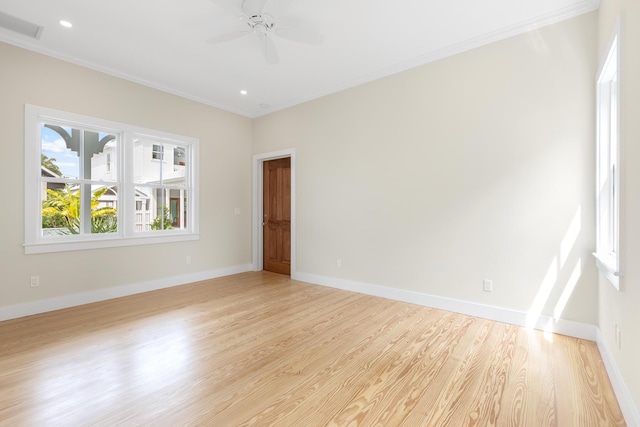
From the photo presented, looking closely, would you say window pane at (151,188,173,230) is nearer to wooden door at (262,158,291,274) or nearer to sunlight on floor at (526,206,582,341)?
wooden door at (262,158,291,274)

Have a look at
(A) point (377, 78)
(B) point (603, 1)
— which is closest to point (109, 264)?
(A) point (377, 78)

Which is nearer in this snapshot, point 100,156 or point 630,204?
point 630,204

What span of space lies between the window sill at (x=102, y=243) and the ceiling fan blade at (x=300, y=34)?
131 inches

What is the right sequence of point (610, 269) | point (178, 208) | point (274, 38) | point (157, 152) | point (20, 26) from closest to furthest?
1. point (610, 269)
2. point (20, 26)
3. point (274, 38)
4. point (157, 152)
5. point (178, 208)

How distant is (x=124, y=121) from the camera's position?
13.1 feet

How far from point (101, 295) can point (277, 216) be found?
2838 mm

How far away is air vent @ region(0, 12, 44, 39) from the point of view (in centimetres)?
276

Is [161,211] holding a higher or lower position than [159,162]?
lower

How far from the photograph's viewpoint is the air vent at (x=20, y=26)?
2762 millimetres

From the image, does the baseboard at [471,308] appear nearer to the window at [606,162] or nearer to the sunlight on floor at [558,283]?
the sunlight on floor at [558,283]

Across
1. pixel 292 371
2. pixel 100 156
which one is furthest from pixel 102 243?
pixel 292 371

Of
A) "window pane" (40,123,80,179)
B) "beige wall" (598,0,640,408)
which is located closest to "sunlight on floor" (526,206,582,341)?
"beige wall" (598,0,640,408)

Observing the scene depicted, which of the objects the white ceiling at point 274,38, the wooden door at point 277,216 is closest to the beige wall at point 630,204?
the white ceiling at point 274,38

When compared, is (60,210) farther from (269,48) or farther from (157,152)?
(269,48)
